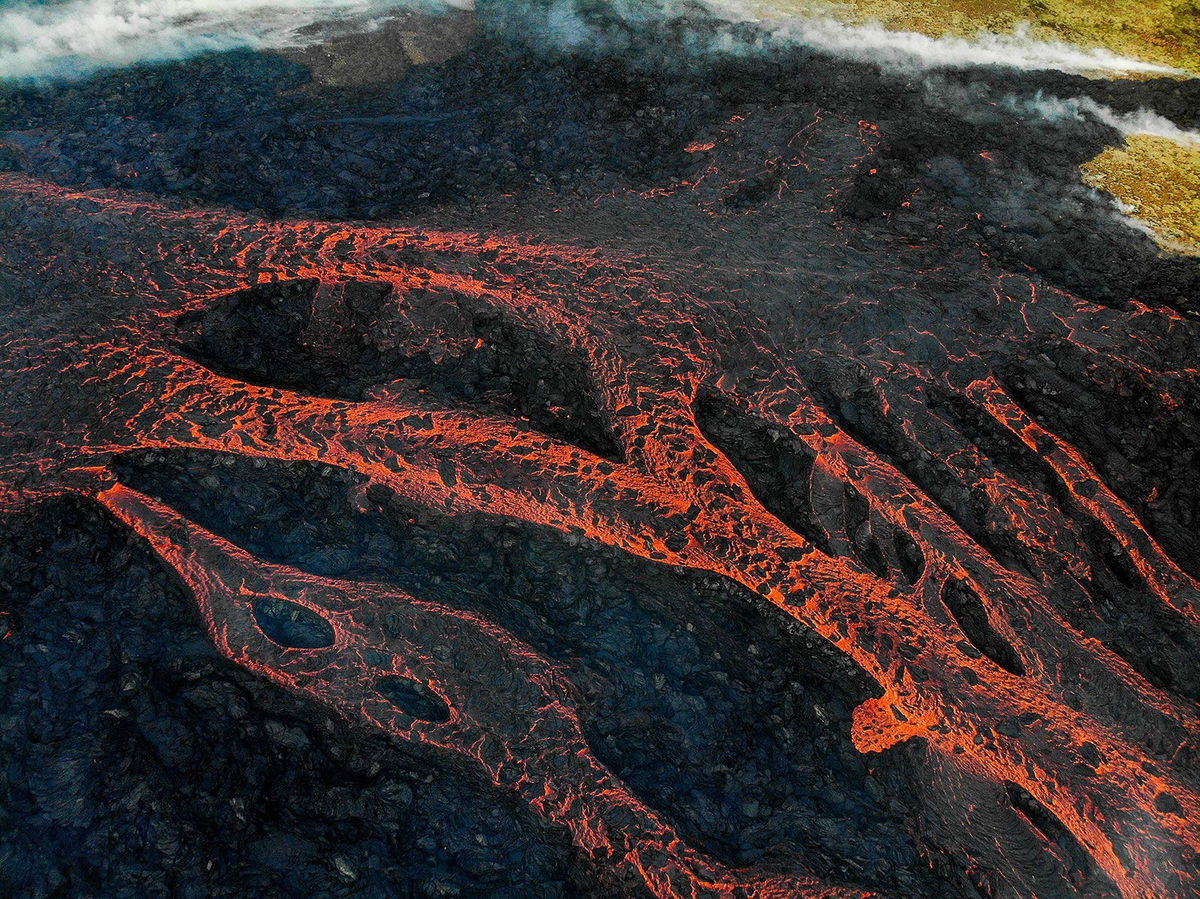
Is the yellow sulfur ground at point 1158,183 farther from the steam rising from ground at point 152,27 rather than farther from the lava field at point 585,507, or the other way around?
the steam rising from ground at point 152,27

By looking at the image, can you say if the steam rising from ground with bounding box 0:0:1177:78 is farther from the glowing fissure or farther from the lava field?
the glowing fissure

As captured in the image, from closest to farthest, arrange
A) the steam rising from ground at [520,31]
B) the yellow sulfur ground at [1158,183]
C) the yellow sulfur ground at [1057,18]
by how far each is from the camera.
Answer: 1. the yellow sulfur ground at [1158,183]
2. the steam rising from ground at [520,31]
3. the yellow sulfur ground at [1057,18]

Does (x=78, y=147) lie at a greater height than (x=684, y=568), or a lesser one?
greater

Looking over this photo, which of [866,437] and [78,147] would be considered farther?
[78,147]

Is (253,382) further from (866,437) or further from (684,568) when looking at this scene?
(866,437)

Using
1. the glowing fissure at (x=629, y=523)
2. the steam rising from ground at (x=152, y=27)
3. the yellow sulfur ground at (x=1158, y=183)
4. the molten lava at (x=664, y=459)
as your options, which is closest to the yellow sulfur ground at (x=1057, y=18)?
the yellow sulfur ground at (x=1158, y=183)

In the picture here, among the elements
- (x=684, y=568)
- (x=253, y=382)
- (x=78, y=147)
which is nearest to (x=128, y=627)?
(x=253, y=382)

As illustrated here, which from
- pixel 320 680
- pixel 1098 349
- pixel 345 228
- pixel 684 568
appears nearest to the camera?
pixel 320 680
